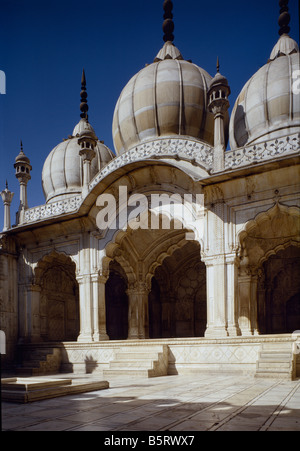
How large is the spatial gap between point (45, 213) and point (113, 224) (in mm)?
2526

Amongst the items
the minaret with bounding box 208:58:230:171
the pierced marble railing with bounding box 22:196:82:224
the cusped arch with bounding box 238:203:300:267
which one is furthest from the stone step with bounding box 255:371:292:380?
the pierced marble railing with bounding box 22:196:82:224

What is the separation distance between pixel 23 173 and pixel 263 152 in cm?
837

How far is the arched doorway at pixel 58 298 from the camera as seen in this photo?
14.8 m

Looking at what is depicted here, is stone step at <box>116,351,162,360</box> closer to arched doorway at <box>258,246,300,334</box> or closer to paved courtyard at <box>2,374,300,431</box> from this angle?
paved courtyard at <box>2,374,300,431</box>

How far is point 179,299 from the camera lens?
17172mm

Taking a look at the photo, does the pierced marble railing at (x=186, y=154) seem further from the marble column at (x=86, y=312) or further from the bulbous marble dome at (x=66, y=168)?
the bulbous marble dome at (x=66, y=168)

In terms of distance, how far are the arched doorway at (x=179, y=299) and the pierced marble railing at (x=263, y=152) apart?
261 inches

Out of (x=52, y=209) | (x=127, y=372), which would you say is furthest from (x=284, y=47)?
(x=127, y=372)

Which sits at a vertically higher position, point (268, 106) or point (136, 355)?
point (268, 106)

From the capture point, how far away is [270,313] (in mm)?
15234

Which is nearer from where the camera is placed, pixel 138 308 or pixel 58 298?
pixel 138 308

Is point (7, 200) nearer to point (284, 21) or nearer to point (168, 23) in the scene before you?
point (168, 23)

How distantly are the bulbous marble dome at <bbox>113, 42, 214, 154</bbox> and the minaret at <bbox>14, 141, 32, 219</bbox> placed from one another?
3371mm

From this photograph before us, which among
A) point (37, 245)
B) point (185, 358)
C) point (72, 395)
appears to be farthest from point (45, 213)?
point (72, 395)
